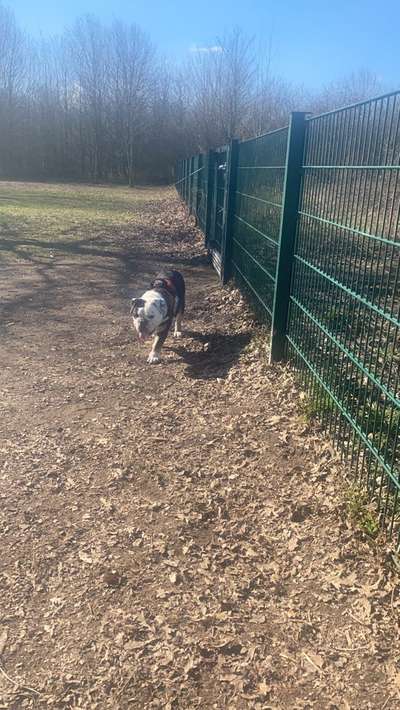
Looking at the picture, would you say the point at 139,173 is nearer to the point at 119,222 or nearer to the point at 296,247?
the point at 119,222

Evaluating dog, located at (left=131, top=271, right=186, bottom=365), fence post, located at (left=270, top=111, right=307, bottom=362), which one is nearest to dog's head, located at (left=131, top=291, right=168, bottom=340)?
dog, located at (left=131, top=271, right=186, bottom=365)

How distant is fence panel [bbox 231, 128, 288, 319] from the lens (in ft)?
16.5

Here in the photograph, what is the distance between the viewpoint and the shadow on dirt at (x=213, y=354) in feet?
17.5

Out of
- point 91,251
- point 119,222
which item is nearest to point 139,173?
point 119,222

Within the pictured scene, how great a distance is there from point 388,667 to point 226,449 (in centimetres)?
184

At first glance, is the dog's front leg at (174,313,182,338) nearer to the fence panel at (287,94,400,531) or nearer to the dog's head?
the dog's head

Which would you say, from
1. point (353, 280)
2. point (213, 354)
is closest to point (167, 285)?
point (213, 354)

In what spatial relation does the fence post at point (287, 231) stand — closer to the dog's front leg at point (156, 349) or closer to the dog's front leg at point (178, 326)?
the dog's front leg at point (156, 349)

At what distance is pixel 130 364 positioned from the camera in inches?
221

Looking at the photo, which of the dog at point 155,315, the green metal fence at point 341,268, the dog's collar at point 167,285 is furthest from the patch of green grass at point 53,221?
the green metal fence at point 341,268

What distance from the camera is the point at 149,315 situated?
5.81 metres

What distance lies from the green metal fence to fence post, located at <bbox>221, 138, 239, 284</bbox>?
166 centimetres

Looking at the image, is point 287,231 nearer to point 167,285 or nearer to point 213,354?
point 213,354

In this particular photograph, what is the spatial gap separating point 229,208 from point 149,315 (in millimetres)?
2912
